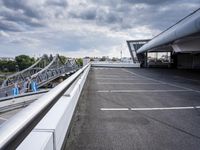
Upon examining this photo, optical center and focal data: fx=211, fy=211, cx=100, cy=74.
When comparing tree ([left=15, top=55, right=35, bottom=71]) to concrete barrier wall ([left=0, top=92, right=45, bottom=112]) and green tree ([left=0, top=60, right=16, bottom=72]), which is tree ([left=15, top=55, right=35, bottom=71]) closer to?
green tree ([left=0, top=60, right=16, bottom=72])

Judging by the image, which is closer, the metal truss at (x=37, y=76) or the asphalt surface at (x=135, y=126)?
the asphalt surface at (x=135, y=126)

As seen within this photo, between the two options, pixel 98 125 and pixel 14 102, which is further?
pixel 14 102

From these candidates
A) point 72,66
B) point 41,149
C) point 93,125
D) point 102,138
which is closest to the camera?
point 41,149

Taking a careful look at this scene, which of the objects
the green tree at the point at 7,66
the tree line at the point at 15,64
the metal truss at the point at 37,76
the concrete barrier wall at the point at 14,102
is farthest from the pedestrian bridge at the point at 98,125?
the green tree at the point at 7,66

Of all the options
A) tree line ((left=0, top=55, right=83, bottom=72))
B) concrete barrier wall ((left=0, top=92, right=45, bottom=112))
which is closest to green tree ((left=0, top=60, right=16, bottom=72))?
tree line ((left=0, top=55, right=83, bottom=72))

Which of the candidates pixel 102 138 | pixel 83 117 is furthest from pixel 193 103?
pixel 102 138

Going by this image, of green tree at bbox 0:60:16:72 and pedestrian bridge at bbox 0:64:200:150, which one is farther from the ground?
pedestrian bridge at bbox 0:64:200:150

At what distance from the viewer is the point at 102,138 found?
13.7ft

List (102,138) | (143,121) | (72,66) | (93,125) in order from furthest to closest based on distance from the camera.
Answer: (72,66), (143,121), (93,125), (102,138)

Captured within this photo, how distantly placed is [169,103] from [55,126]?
18.5ft

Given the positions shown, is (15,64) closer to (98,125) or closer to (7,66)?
(7,66)

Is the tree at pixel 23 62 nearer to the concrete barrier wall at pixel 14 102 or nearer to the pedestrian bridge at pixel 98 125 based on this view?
the concrete barrier wall at pixel 14 102

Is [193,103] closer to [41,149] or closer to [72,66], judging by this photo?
[41,149]

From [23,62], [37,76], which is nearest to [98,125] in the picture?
[37,76]
